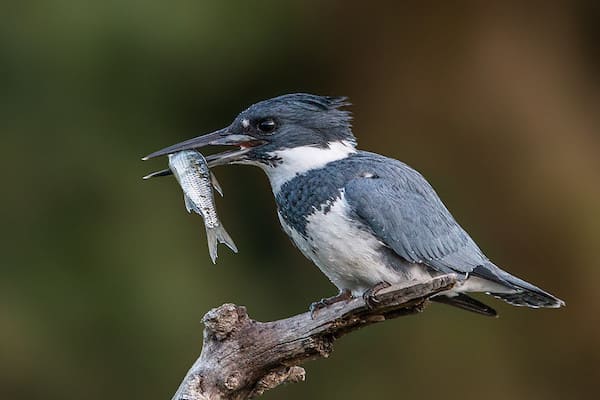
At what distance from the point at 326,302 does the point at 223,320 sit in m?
0.38

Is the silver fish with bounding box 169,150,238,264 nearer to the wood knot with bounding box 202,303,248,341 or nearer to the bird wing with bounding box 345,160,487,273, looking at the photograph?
the wood knot with bounding box 202,303,248,341

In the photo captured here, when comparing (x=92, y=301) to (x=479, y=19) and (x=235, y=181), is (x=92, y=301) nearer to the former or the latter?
(x=235, y=181)

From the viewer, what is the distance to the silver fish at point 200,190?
353 centimetres

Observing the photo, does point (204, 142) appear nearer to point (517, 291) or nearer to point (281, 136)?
point (281, 136)

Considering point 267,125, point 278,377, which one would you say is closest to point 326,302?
point 278,377

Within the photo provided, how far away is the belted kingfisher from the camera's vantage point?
3.57m

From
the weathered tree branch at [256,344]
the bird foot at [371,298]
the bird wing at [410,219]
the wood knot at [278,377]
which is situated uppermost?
the bird wing at [410,219]

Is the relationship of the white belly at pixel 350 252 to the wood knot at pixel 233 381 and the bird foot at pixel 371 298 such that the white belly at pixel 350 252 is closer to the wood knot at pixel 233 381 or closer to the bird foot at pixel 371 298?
the bird foot at pixel 371 298

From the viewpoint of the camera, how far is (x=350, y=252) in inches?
139

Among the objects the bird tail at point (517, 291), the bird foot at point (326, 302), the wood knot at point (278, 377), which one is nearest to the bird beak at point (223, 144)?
the bird foot at point (326, 302)

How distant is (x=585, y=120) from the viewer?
609 centimetres

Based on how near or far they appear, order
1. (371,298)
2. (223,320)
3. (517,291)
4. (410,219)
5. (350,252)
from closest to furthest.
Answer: (371,298)
(223,320)
(350,252)
(410,219)
(517,291)

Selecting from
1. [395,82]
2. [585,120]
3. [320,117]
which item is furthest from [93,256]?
[585,120]

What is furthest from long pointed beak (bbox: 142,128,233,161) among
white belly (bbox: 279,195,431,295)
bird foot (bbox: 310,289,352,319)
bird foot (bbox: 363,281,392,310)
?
bird foot (bbox: 363,281,392,310)
